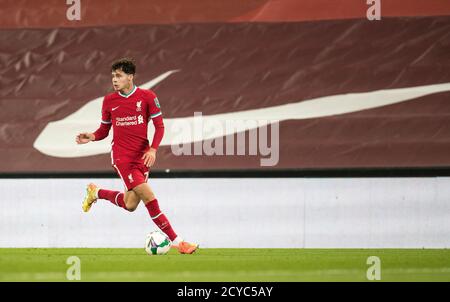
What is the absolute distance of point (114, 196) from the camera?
8828 millimetres

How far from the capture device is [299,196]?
32.7 ft

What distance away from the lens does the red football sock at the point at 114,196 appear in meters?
8.74

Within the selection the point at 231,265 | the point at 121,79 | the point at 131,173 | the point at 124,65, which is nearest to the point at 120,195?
the point at 131,173

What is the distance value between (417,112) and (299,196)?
75.0 inches

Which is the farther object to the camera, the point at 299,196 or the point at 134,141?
the point at 299,196

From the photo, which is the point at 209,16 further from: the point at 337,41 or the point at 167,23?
the point at 337,41

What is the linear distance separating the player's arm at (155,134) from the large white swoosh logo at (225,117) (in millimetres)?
2263

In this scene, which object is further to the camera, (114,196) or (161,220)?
(114,196)

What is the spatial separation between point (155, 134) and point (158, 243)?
110 cm

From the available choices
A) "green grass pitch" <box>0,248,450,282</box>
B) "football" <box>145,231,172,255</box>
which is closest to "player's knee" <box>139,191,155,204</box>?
"football" <box>145,231,172,255</box>

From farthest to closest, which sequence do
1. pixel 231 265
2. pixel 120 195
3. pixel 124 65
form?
1. pixel 120 195
2. pixel 124 65
3. pixel 231 265

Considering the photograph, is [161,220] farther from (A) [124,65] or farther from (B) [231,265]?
(A) [124,65]

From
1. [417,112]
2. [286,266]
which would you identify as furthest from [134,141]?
[417,112]
